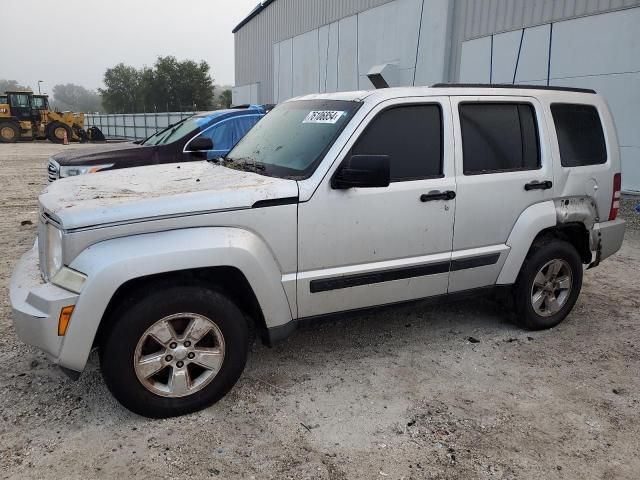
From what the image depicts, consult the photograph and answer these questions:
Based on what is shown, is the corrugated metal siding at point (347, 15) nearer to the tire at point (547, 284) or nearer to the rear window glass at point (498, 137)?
the rear window glass at point (498, 137)

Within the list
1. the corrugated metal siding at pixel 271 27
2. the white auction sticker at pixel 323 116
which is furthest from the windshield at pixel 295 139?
the corrugated metal siding at pixel 271 27

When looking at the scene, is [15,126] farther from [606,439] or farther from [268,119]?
[606,439]

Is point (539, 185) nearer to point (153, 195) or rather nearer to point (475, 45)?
point (153, 195)

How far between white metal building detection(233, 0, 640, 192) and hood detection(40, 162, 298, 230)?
935 cm

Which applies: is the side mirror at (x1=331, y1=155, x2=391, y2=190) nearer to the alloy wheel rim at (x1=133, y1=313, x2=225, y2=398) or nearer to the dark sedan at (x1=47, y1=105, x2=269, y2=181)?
the alloy wheel rim at (x1=133, y1=313, x2=225, y2=398)

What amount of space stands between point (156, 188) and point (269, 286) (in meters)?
0.93

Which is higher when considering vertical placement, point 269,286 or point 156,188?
point 156,188

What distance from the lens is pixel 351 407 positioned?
3.13 m

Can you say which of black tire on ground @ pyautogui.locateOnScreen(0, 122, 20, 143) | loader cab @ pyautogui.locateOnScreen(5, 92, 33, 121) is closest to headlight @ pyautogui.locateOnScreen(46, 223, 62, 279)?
black tire on ground @ pyautogui.locateOnScreen(0, 122, 20, 143)

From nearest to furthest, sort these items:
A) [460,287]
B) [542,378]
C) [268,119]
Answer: [542,378], [460,287], [268,119]

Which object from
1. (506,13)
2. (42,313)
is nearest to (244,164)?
(42,313)

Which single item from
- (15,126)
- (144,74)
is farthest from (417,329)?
(144,74)

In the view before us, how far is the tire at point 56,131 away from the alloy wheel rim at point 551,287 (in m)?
33.0

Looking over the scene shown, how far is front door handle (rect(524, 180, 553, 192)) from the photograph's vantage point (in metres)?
3.93
